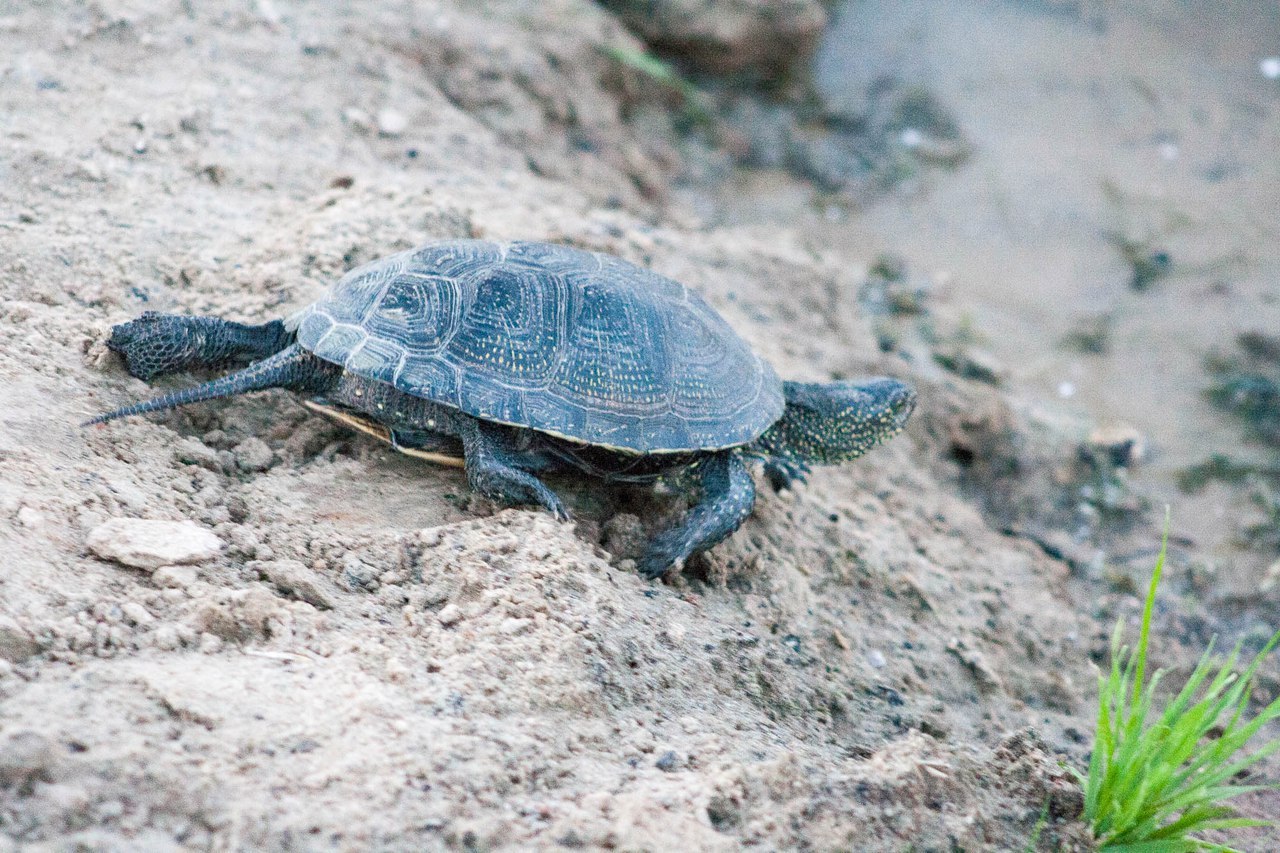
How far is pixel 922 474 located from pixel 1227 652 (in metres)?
1.67

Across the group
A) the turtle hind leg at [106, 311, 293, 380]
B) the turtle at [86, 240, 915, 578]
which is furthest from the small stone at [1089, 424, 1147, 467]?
the turtle hind leg at [106, 311, 293, 380]

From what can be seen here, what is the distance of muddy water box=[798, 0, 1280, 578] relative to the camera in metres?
6.75

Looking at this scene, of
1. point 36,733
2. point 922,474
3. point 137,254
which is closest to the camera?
point 36,733

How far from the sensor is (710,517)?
11.6ft

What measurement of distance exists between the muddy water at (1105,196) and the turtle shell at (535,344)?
3.69 m

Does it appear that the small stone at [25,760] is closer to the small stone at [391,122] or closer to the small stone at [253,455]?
the small stone at [253,455]

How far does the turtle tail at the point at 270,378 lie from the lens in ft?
10.8

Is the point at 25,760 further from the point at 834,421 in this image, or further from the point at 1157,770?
the point at 834,421

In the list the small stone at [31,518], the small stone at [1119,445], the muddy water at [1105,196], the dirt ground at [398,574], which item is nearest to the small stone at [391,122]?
the dirt ground at [398,574]

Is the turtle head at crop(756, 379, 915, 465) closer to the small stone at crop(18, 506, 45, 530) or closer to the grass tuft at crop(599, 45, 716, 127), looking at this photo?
the small stone at crop(18, 506, 45, 530)

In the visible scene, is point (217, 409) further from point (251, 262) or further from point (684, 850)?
point (684, 850)

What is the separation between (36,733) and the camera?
201 cm

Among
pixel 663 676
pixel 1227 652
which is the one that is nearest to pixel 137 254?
pixel 663 676

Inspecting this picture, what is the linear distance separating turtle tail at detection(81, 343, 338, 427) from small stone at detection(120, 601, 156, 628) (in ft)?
2.98
